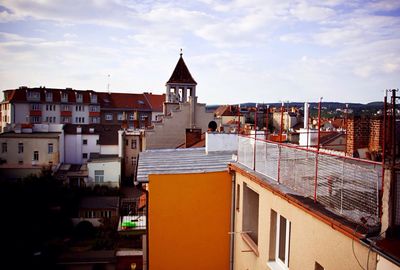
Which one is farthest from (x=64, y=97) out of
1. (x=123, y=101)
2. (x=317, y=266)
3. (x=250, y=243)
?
(x=317, y=266)

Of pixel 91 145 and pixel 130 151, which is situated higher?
pixel 91 145

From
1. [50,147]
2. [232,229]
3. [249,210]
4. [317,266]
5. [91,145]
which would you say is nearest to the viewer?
[317,266]

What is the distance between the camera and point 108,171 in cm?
4044

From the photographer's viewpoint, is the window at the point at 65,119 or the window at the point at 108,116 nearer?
the window at the point at 65,119

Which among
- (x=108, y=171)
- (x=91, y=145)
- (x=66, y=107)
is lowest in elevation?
(x=108, y=171)

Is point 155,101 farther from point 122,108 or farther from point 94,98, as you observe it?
point 94,98

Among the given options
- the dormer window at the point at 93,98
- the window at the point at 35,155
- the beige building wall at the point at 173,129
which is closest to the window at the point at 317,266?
the beige building wall at the point at 173,129

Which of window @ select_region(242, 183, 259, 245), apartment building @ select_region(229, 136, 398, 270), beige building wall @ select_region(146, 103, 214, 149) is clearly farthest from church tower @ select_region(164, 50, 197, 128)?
apartment building @ select_region(229, 136, 398, 270)

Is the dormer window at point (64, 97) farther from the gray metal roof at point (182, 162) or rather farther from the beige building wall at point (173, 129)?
the gray metal roof at point (182, 162)

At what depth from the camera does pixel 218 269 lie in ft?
31.4

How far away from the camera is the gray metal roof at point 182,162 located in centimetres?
966

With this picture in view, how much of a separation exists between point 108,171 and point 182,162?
31.5m

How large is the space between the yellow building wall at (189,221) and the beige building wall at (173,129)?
49.1 ft

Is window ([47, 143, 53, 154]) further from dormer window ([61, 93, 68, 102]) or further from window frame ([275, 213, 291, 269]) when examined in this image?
window frame ([275, 213, 291, 269])
